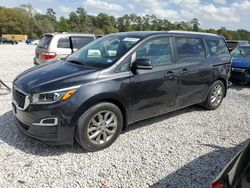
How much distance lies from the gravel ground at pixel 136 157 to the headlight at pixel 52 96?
Answer: 807mm

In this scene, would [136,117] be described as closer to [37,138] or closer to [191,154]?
[191,154]

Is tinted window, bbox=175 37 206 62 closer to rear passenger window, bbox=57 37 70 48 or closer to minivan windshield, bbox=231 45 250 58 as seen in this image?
rear passenger window, bbox=57 37 70 48

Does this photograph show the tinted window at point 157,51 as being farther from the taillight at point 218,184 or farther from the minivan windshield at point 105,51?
the taillight at point 218,184

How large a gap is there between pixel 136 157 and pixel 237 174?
223cm

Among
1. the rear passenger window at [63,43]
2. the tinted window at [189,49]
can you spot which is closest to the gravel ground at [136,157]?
the tinted window at [189,49]

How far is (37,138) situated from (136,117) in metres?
1.61

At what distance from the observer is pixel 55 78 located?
371 cm

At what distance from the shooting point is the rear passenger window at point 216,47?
580 centimetres

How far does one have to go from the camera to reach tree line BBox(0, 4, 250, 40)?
269ft

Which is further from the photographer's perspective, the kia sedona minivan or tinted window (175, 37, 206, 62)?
tinted window (175, 37, 206, 62)

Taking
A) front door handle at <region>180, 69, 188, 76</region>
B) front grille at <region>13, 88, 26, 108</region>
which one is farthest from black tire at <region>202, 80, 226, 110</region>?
front grille at <region>13, 88, 26, 108</region>

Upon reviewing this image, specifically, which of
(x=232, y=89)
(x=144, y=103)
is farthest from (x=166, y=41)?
(x=232, y=89)

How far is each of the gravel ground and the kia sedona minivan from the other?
11.3 inches

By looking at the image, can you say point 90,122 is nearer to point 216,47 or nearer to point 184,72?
point 184,72
